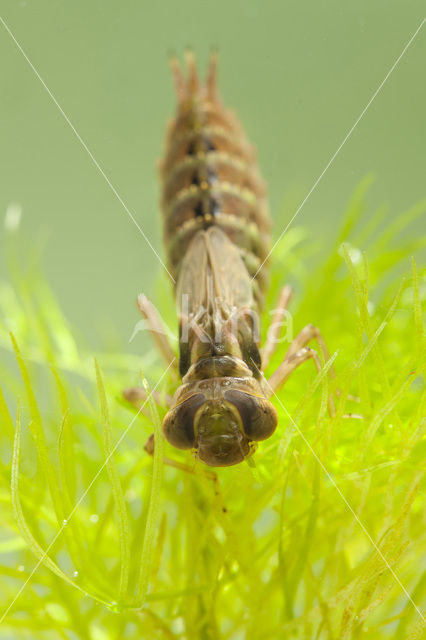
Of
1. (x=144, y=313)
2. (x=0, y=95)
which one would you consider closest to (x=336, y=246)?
(x=144, y=313)

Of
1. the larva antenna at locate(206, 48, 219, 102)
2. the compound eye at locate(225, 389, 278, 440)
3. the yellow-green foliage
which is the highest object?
the larva antenna at locate(206, 48, 219, 102)

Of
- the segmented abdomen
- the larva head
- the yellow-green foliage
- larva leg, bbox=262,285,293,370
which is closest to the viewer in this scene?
the yellow-green foliage

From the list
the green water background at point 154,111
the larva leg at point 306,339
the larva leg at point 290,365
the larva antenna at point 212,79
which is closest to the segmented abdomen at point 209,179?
the larva antenna at point 212,79

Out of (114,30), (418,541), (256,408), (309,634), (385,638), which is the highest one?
(114,30)

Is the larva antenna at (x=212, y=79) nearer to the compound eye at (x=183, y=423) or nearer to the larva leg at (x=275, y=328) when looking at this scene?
the larva leg at (x=275, y=328)

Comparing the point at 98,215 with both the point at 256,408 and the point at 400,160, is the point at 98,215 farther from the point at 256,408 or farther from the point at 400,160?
the point at 256,408

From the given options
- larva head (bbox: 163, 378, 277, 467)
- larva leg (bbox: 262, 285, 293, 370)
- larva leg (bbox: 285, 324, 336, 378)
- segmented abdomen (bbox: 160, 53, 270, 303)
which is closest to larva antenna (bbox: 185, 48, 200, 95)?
segmented abdomen (bbox: 160, 53, 270, 303)

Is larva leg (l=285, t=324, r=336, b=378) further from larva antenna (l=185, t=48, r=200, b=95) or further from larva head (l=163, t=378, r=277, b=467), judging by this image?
larva antenna (l=185, t=48, r=200, b=95)
